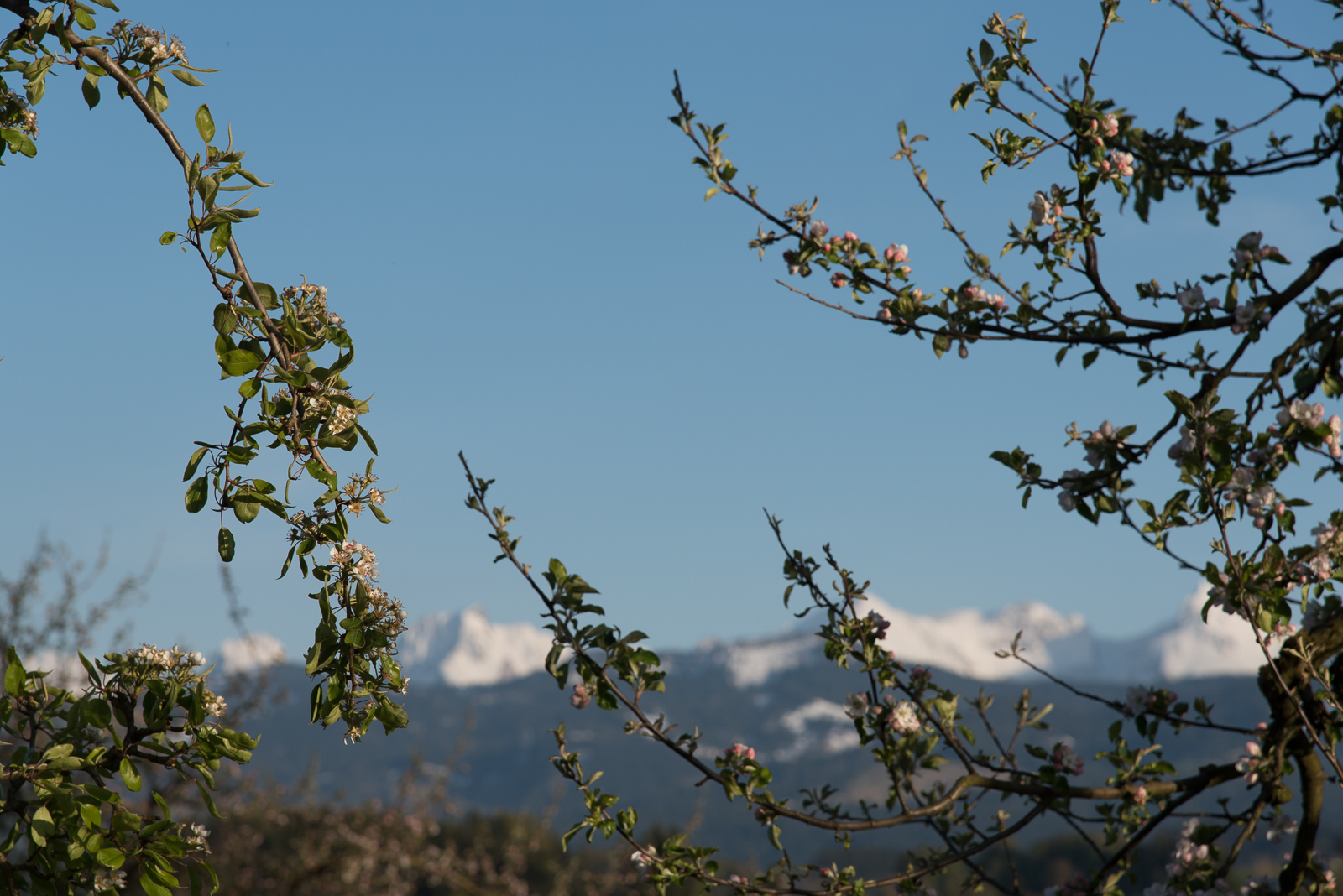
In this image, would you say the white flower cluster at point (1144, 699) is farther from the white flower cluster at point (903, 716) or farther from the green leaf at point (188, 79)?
the green leaf at point (188, 79)

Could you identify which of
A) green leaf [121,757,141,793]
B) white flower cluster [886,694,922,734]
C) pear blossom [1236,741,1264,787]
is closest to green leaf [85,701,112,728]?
green leaf [121,757,141,793]

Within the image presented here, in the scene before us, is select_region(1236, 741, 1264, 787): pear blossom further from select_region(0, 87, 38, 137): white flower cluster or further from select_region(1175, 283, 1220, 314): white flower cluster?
select_region(0, 87, 38, 137): white flower cluster

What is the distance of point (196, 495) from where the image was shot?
8.36ft

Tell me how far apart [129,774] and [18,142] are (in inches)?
66.2

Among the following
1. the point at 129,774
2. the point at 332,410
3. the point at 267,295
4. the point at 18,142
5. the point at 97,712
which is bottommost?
the point at 129,774

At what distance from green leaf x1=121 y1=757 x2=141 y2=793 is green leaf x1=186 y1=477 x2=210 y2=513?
2.08 ft

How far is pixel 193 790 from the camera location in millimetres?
13727

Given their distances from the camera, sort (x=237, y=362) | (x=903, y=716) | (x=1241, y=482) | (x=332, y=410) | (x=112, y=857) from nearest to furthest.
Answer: (x=112, y=857) → (x=237, y=362) → (x=332, y=410) → (x=1241, y=482) → (x=903, y=716)

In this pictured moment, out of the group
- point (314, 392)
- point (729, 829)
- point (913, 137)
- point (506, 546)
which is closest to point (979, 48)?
point (913, 137)

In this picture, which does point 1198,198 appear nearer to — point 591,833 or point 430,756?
point 591,833

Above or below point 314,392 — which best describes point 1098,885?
below

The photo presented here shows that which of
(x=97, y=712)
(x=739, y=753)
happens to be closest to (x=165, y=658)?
(x=97, y=712)

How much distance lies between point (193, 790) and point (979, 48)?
45.3 feet

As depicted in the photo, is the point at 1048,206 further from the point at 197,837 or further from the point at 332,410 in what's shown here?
the point at 197,837
